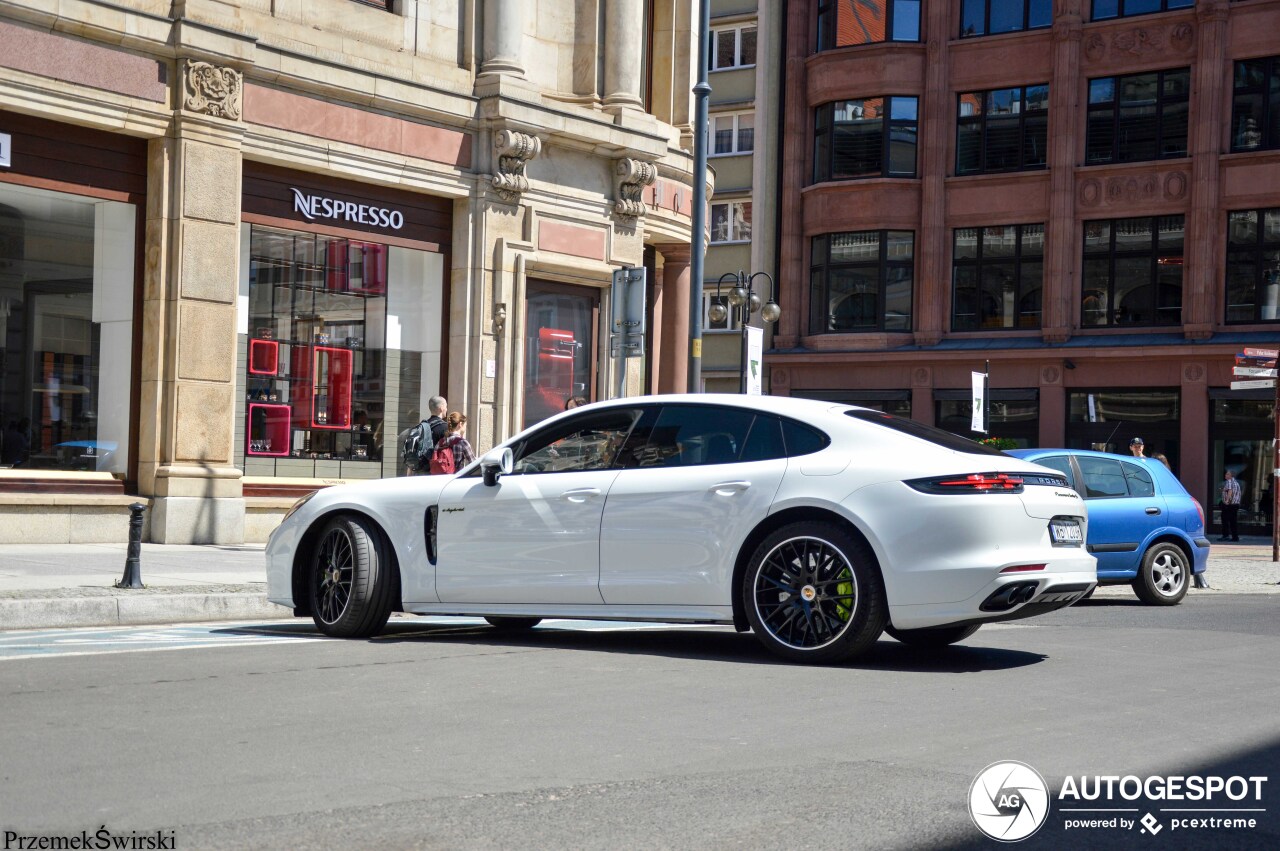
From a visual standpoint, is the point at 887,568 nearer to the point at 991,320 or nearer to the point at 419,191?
the point at 419,191

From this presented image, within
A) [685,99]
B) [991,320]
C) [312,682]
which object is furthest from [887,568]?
[991,320]

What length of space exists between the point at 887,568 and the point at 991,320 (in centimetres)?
3466

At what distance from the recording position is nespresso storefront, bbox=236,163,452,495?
1869 cm

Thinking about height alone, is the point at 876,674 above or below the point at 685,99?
below

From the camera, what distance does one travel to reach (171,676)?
7473 millimetres

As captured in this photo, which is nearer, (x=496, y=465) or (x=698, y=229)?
(x=496, y=465)

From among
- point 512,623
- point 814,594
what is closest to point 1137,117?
point 512,623

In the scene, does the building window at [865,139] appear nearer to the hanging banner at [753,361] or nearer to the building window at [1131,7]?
the building window at [1131,7]

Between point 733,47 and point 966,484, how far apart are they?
4141 centimetres

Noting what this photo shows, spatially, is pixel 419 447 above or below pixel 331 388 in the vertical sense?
below

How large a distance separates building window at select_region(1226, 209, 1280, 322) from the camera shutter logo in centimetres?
3546

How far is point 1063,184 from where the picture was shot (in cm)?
3994

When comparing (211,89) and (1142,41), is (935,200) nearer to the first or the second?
(1142,41)

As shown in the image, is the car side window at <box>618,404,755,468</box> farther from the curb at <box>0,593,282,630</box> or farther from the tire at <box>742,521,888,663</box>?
the curb at <box>0,593,282,630</box>
